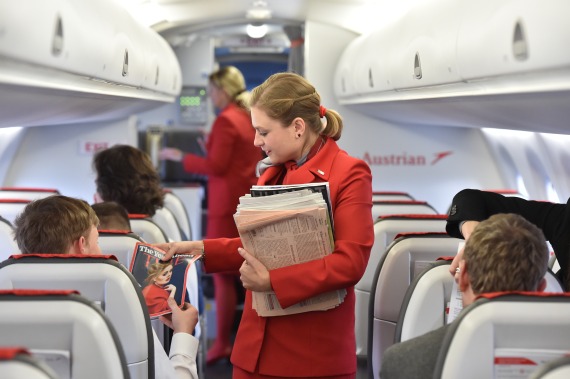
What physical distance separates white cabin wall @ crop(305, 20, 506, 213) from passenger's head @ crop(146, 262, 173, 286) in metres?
5.67

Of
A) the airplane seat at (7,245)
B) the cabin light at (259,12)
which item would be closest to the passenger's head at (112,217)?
the airplane seat at (7,245)

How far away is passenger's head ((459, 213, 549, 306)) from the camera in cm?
230

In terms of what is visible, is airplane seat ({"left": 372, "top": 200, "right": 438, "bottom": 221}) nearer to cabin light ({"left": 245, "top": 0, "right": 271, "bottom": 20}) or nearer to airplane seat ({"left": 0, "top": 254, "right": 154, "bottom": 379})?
airplane seat ({"left": 0, "top": 254, "right": 154, "bottom": 379})

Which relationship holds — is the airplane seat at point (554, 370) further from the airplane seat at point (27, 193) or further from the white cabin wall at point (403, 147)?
the white cabin wall at point (403, 147)

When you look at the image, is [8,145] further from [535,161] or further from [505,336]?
[505,336]

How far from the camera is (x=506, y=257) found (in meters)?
2.31

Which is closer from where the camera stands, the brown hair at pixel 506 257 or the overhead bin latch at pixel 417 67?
the brown hair at pixel 506 257

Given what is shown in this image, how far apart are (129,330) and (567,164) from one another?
3683 mm

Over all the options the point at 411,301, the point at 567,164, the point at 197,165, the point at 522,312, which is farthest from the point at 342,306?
the point at 197,165

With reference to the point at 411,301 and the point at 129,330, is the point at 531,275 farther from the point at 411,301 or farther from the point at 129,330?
the point at 129,330

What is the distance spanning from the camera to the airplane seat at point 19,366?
1.72 metres

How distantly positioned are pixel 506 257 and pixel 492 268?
1.8 inches

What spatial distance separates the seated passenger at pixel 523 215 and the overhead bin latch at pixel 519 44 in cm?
51

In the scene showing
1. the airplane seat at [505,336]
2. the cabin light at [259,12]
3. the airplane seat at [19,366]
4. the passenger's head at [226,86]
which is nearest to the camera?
the airplane seat at [19,366]
